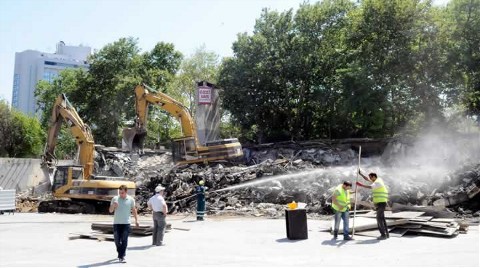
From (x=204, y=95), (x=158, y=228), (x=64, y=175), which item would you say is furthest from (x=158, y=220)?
(x=204, y=95)

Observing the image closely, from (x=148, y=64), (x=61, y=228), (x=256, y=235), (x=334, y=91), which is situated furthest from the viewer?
(x=148, y=64)

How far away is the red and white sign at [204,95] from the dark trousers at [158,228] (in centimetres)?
2634

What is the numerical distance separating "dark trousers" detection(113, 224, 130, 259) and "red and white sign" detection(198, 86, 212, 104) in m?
28.3

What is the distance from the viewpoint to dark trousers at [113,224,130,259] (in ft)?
26.7

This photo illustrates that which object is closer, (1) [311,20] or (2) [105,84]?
(1) [311,20]

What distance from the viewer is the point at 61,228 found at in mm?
13734

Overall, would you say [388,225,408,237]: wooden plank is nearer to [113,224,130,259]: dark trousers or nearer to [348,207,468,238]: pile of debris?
[348,207,468,238]: pile of debris

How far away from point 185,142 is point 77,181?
276 inches

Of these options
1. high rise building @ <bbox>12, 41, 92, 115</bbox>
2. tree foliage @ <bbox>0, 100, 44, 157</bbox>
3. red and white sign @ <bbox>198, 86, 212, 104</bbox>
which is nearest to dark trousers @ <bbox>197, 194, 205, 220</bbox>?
red and white sign @ <bbox>198, 86, 212, 104</bbox>

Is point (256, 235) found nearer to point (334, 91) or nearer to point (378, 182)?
point (378, 182)

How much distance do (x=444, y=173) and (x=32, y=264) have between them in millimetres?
18081

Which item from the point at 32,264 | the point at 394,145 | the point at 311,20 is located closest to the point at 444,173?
the point at 394,145

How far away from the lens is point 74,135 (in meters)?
20.8

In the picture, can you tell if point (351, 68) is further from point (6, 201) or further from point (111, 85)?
point (111, 85)
